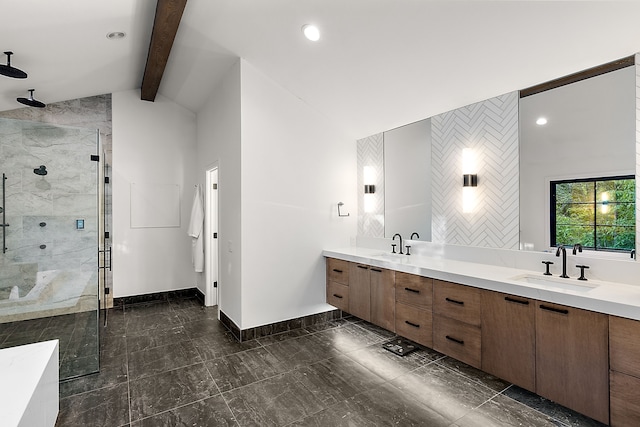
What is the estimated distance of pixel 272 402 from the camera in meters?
2.33

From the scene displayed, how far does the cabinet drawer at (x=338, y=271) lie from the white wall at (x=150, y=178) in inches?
102

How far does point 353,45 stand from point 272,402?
Answer: 2920mm

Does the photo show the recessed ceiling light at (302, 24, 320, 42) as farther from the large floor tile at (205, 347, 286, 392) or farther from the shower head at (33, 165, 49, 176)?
the large floor tile at (205, 347, 286, 392)

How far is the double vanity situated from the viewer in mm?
1761

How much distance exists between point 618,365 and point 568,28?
80.8 inches

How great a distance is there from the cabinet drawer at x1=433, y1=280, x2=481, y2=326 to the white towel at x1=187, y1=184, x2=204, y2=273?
11.3 ft

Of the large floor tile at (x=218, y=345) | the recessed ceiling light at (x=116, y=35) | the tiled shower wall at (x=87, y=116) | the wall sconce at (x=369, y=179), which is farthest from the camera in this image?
the tiled shower wall at (x=87, y=116)

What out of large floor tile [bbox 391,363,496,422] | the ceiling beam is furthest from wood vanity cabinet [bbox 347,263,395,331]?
the ceiling beam

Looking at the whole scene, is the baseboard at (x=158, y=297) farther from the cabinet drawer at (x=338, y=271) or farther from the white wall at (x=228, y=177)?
the cabinet drawer at (x=338, y=271)

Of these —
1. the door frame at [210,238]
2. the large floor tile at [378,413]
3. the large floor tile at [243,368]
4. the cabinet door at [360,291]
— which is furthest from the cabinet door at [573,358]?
the door frame at [210,238]

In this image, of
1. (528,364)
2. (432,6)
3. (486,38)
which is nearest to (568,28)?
(486,38)

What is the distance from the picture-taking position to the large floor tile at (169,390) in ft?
7.52

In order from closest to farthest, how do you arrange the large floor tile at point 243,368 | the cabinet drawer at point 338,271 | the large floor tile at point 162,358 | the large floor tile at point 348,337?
the large floor tile at point 243,368 → the large floor tile at point 162,358 → the large floor tile at point 348,337 → the cabinet drawer at point 338,271

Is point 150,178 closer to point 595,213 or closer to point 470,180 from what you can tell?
point 470,180
